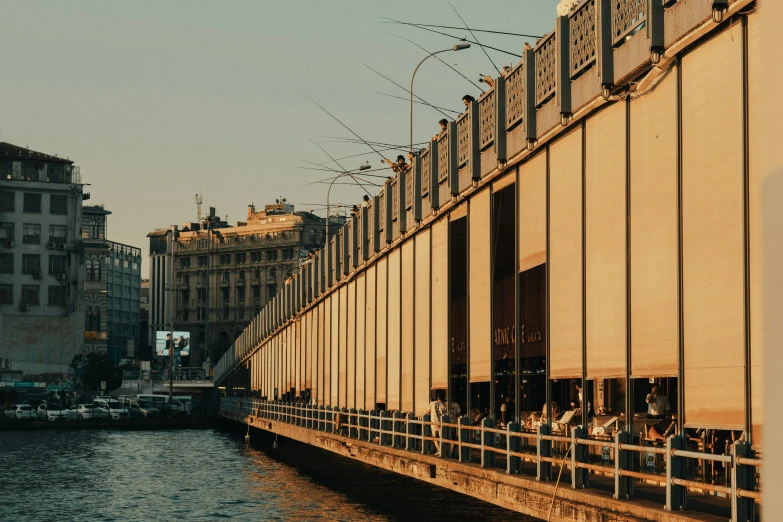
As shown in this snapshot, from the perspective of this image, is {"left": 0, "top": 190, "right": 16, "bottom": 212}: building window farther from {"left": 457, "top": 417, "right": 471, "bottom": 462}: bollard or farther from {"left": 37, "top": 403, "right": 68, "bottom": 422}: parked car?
{"left": 457, "top": 417, "right": 471, "bottom": 462}: bollard

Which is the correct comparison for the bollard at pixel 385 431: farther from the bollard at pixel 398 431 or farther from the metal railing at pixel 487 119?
the metal railing at pixel 487 119

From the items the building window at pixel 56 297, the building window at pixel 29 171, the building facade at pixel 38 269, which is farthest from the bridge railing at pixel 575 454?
the building window at pixel 29 171

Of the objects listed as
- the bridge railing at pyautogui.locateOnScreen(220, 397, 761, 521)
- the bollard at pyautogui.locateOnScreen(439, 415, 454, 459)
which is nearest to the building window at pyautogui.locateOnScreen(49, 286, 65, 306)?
the bridge railing at pyautogui.locateOnScreen(220, 397, 761, 521)

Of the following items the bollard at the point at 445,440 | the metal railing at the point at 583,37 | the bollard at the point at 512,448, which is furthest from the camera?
the bollard at the point at 445,440

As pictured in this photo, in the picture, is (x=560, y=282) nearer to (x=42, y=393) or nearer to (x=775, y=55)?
(x=775, y=55)

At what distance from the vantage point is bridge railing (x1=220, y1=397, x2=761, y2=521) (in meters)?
11.7

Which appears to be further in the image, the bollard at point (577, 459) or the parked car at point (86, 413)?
the parked car at point (86, 413)

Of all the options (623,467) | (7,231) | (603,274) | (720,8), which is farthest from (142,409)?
(720,8)

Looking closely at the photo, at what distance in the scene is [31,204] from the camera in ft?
464

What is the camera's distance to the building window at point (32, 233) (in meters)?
140

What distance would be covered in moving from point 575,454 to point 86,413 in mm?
94579

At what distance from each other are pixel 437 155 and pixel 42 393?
11279 centimetres

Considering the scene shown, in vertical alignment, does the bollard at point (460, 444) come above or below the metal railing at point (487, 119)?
below

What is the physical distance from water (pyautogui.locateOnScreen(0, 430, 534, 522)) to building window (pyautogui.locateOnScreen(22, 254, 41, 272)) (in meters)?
72.1
